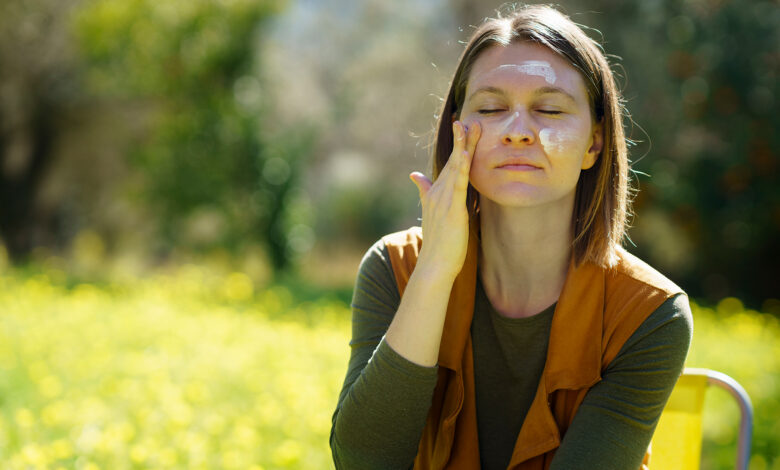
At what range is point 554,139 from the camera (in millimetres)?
1680

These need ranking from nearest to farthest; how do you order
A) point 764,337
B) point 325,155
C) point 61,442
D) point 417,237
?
point 417,237, point 61,442, point 764,337, point 325,155

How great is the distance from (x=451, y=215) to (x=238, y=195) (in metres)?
10.3

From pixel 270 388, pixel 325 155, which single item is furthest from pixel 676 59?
pixel 325 155

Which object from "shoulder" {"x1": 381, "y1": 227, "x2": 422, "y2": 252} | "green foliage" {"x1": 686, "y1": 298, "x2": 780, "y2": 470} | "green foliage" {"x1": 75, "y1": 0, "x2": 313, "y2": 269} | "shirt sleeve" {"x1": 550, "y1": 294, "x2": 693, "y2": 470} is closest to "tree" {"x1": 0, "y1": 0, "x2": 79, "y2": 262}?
"green foliage" {"x1": 75, "y1": 0, "x2": 313, "y2": 269}

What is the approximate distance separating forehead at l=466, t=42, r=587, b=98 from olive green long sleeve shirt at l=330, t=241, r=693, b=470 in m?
0.57

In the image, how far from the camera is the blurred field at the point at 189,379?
3.19 metres

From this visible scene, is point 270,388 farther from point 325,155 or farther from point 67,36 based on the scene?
point 325,155

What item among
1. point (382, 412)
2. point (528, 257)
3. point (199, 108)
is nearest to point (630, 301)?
point (528, 257)

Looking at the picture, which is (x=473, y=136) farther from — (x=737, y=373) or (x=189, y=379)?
(x=737, y=373)

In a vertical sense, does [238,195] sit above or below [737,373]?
above

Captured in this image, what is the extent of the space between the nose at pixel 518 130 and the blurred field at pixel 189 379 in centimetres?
201

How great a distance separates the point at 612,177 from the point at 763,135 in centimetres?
886

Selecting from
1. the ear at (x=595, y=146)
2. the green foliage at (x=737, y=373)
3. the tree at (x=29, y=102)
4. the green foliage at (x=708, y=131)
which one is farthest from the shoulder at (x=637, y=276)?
the tree at (x=29, y=102)

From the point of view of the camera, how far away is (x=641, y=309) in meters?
1.61
